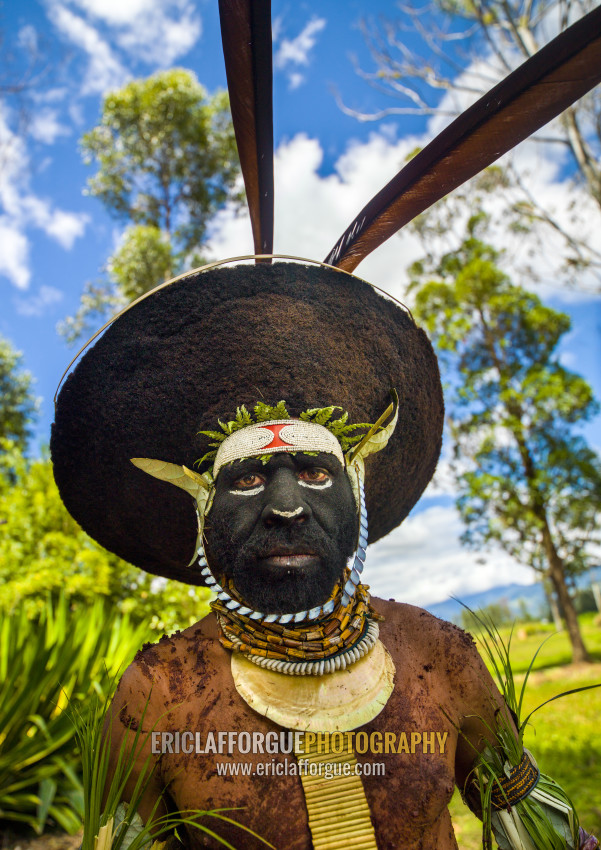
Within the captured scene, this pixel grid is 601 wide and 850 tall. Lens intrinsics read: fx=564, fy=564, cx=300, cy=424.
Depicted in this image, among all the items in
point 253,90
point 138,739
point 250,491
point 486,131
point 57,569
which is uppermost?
point 57,569

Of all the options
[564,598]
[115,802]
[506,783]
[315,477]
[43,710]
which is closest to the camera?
[115,802]

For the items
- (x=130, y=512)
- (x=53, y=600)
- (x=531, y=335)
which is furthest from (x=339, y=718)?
(x=531, y=335)

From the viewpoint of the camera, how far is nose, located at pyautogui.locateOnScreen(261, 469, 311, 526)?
5.44ft

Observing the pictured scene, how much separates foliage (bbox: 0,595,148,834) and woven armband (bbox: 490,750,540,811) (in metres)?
3.15

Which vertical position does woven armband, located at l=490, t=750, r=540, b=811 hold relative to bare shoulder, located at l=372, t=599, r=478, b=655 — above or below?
below

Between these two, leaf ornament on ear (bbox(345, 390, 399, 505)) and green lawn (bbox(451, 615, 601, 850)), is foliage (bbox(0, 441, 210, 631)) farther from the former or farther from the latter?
leaf ornament on ear (bbox(345, 390, 399, 505))

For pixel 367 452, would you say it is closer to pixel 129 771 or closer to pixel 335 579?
pixel 335 579

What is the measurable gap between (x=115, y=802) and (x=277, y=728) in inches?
18.6

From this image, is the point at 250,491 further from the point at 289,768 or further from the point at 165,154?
the point at 165,154

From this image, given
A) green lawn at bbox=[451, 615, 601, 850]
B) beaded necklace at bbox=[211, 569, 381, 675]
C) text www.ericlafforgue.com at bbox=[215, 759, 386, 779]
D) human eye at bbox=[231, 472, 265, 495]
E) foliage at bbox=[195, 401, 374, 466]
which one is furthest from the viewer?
green lawn at bbox=[451, 615, 601, 850]

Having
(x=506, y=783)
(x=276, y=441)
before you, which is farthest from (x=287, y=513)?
(x=506, y=783)

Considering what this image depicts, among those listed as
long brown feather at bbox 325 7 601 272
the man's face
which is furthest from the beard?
long brown feather at bbox 325 7 601 272

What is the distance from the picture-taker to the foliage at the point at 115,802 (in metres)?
1.49

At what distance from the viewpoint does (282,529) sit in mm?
1683
